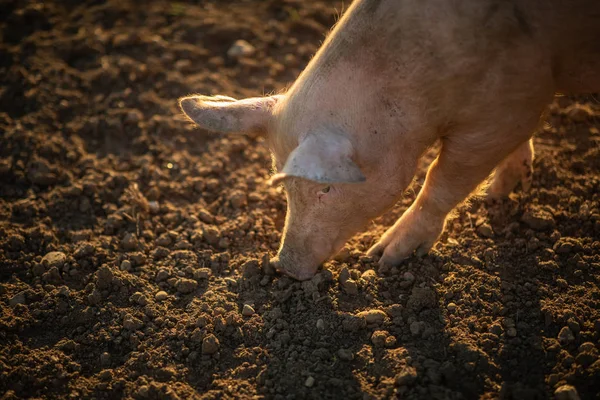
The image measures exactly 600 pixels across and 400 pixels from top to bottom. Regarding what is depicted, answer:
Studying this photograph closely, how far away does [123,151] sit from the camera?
5.13m

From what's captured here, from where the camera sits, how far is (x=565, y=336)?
332 centimetres

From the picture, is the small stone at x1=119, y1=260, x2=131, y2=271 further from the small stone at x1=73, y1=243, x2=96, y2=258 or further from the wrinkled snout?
the wrinkled snout

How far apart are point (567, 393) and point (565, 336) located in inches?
17.1

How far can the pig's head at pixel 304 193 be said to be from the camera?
3.38m

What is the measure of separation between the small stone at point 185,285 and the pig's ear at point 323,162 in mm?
1421

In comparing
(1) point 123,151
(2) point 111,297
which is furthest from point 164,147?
(2) point 111,297

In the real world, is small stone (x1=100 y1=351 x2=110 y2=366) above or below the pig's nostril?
below

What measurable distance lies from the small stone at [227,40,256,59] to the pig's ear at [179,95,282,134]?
2.50 m

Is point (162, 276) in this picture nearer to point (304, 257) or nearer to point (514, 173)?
point (304, 257)

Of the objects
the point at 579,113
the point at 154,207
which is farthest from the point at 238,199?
the point at 579,113

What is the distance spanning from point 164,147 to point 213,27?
74.9 inches

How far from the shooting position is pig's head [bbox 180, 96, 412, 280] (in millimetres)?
3379

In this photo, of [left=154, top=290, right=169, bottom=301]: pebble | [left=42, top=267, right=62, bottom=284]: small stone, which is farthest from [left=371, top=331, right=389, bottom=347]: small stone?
[left=42, top=267, right=62, bottom=284]: small stone

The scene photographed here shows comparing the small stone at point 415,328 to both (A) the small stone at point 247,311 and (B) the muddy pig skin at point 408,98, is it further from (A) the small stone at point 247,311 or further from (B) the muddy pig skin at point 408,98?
(A) the small stone at point 247,311
